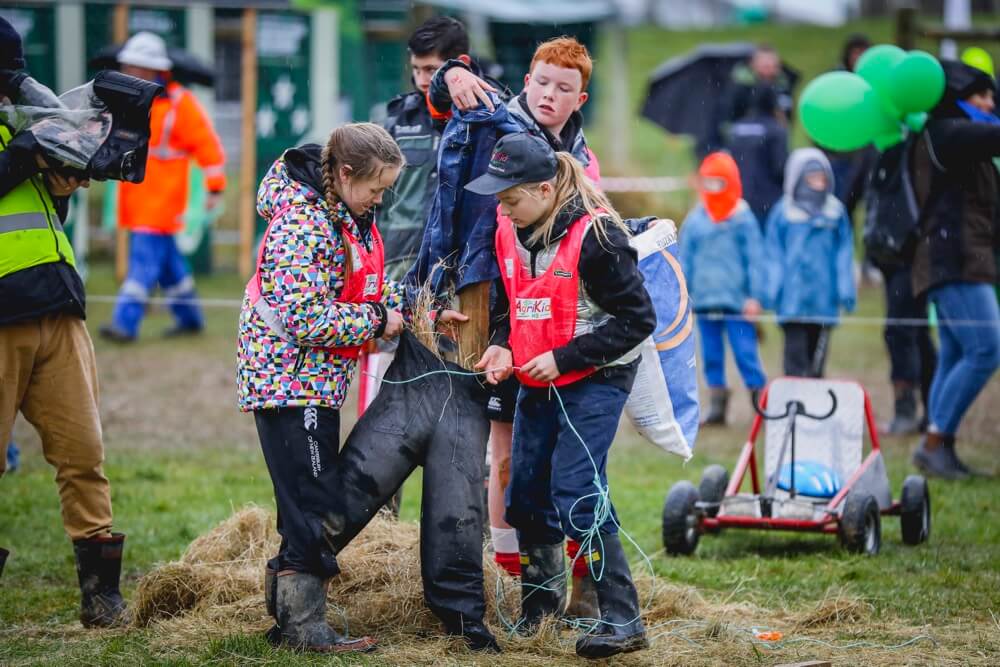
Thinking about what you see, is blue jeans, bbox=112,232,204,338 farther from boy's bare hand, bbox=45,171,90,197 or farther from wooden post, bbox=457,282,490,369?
wooden post, bbox=457,282,490,369

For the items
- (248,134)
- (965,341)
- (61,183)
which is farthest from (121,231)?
(61,183)

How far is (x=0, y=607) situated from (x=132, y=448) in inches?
138

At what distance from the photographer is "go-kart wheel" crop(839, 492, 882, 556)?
644cm

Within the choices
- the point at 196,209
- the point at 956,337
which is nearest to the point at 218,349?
the point at 196,209

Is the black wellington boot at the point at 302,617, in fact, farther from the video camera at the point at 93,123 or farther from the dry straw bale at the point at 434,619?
the video camera at the point at 93,123

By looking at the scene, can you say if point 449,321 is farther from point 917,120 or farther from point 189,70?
point 189,70

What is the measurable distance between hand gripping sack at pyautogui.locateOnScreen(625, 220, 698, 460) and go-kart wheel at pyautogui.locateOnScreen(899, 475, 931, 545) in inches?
83.6

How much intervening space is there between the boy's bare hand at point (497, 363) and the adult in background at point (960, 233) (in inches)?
162

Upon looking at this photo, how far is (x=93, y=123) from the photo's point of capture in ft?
16.6

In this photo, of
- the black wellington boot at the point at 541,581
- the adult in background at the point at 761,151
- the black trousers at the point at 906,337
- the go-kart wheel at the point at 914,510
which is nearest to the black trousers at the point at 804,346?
the black trousers at the point at 906,337

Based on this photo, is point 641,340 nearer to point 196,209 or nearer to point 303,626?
point 303,626

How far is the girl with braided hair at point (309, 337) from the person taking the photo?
4.68 meters

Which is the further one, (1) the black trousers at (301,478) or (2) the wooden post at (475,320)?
(2) the wooden post at (475,320)

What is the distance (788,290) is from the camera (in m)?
9.75
